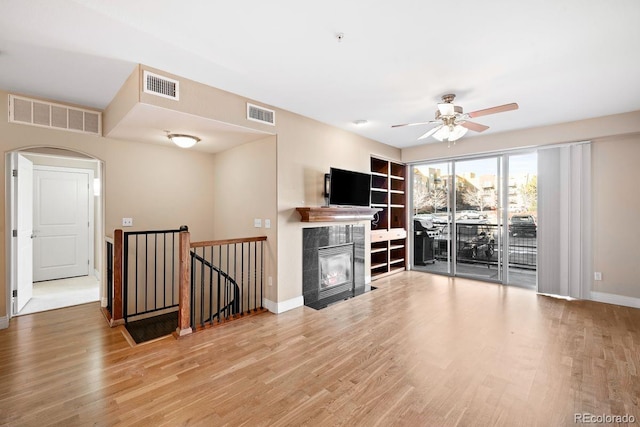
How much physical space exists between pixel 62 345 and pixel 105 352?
0.56m

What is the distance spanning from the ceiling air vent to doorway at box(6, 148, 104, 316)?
92.0 inches

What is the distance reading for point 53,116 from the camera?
11.4 feet

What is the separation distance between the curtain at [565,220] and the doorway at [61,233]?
683 cm

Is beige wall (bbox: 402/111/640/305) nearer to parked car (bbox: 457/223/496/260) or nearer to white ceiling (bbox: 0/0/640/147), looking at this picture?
white ceiling (bbox: 0/0/640/147)

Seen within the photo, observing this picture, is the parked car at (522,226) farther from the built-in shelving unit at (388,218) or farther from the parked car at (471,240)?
the built-in shelving unit at (388,218)

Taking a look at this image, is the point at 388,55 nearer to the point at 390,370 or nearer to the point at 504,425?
the point at 390,370

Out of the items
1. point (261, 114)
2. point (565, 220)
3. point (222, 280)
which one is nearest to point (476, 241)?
point (565, 220)

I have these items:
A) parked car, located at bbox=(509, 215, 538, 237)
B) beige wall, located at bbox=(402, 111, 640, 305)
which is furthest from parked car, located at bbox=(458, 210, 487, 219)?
beige wall, located at bbox=(402, 111, 640, 305)

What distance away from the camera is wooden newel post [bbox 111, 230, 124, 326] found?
3.39 m

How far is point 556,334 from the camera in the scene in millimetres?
3131

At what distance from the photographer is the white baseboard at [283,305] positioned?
12.6 ft

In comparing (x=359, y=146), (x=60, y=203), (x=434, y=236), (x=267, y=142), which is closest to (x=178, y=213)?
(x=267, y=142)

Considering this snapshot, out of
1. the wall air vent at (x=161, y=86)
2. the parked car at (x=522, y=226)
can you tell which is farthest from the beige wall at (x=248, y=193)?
the parked car at (x=522, y=226)

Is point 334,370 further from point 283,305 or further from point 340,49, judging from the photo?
point 340,49
